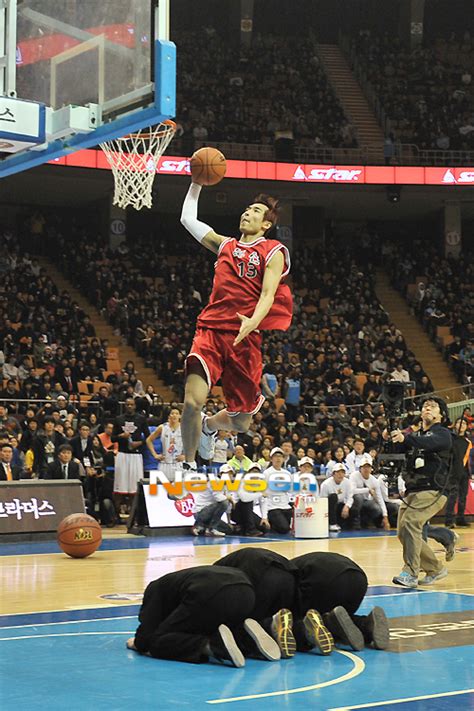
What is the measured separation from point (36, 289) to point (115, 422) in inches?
363

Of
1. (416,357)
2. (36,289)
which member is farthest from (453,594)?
(416,357)

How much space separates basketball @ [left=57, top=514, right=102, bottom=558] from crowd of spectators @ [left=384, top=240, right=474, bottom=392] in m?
16.7

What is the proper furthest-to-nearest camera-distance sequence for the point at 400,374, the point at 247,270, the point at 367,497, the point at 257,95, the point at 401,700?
the point at 257,95 → the point at 400,374 → the point at 367,497 → the point at 247,270 → the point at 401,700

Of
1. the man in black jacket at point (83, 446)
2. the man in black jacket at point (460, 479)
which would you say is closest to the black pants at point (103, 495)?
the man in black jacket at point (83, 446)

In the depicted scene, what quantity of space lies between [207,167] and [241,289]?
0.88 metres

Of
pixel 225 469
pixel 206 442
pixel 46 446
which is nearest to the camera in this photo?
pixel 206 442

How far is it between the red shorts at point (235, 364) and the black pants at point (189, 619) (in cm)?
126

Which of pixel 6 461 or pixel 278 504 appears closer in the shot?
pixel 6 461

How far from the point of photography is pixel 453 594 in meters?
10.4

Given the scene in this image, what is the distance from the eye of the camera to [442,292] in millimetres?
31594

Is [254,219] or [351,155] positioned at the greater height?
[351,155]

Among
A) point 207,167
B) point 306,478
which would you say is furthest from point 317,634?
point 306,478

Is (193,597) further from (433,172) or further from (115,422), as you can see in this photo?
(433,172)

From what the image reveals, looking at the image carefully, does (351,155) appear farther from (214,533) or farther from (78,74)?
(78,74)
